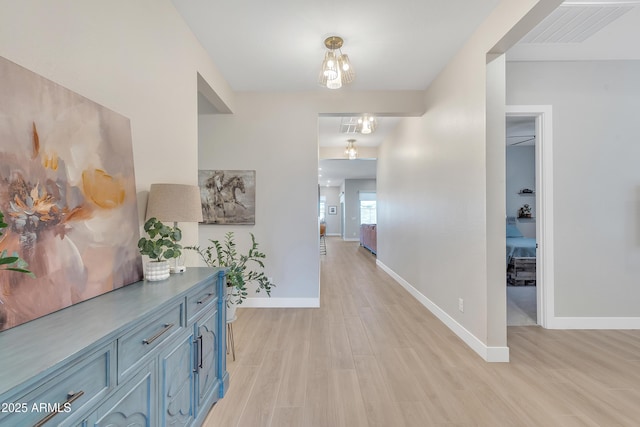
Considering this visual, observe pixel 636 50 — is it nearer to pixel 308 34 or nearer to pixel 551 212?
pixel 551 212

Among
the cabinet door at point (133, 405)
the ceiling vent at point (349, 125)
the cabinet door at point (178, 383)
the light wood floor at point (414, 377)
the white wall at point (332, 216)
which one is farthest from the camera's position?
the white wall at point (332, 216)

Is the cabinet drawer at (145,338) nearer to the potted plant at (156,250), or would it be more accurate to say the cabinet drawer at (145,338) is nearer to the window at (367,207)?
the potted plant at (156,250)

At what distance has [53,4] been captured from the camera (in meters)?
1.09

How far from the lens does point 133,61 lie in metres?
1.57

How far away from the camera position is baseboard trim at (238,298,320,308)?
3.59m

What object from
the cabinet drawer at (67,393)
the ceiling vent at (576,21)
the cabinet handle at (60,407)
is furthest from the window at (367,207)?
the cabinet handle at (60,407)

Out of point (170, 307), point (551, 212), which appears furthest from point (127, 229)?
point (551, 212)

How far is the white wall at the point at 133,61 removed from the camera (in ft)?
3.33

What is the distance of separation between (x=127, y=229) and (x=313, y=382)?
1635 millimetres

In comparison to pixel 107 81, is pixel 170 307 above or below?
below

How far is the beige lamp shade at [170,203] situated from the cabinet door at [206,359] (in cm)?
61

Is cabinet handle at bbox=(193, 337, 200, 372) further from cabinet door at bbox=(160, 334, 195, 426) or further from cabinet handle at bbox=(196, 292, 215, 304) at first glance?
cabinet handle at bbox=(196, 292, 215, 304)

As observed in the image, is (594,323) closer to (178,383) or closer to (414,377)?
(414,377)

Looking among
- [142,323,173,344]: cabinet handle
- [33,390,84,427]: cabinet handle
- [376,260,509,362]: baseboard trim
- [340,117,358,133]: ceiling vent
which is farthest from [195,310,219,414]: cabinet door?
[340,117,358,133]: ceiling vent
